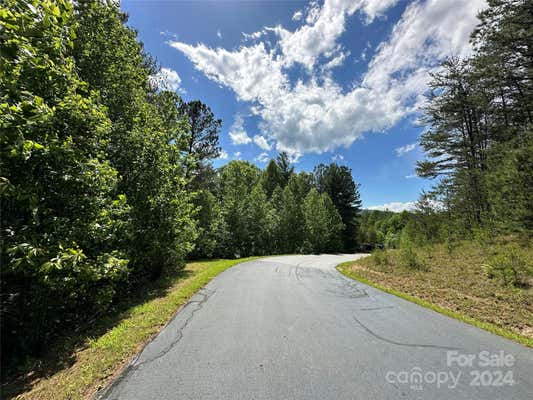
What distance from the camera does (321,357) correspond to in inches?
123

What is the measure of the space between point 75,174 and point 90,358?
9.72 ft

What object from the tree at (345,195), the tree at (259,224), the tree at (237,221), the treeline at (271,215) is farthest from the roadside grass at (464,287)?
the tree at (345,195)

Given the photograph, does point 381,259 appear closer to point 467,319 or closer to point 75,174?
point 467,319

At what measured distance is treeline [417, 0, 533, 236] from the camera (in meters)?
9.16

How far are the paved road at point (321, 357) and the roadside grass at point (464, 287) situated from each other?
0.97 m

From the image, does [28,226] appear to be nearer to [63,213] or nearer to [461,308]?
[63,213]

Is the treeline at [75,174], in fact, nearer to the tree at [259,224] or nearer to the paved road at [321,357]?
the paved road at [321,357]

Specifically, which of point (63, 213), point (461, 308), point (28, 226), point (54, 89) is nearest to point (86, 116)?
point (54, 89)

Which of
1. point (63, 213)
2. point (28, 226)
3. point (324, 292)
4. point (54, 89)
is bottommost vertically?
point (324, 292)

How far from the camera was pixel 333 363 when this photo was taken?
2984mm

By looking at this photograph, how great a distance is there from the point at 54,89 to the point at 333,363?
6232 mm

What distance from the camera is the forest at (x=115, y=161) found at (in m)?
3.11

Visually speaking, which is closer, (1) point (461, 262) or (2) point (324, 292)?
(2) point (324, 292)

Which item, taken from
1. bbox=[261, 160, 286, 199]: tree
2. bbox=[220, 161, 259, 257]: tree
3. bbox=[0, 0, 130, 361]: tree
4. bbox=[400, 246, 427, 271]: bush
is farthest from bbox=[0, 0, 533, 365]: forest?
bbox=[261, 160, 286, 199]: tree
